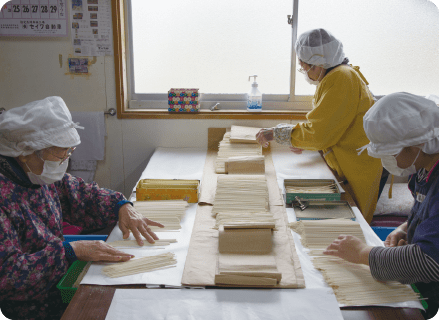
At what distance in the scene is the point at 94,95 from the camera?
136 inches

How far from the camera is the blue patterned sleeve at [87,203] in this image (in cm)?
217

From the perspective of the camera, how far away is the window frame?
3355 mm

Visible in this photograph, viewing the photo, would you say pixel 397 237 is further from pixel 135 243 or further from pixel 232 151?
pixel 232 151

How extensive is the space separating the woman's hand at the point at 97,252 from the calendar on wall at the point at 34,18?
7.22ft

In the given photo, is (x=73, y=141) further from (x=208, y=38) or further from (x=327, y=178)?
(x=208, y=38)

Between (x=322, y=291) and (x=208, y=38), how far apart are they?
2519mm

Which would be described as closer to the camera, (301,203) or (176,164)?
(301,203)

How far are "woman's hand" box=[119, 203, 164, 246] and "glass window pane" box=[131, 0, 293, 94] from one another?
1.77m

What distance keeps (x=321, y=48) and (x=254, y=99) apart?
34.6 inches

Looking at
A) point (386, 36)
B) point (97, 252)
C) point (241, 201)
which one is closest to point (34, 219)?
point (97, 252)

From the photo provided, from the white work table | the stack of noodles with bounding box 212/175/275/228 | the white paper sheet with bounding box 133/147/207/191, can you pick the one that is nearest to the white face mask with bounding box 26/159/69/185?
the white work table

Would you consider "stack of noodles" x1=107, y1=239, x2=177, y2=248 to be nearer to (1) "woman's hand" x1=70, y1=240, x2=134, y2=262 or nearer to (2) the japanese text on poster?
(1) "woman's hand" x1=70, y1=240, x2=134, y2=262

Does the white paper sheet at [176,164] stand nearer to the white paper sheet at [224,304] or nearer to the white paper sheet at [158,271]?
the white paper sheet at [158,271]

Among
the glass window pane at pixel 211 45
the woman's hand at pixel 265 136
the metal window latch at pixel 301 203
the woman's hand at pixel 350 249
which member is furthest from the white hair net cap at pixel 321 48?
the woman's hand at pixel 350 249
